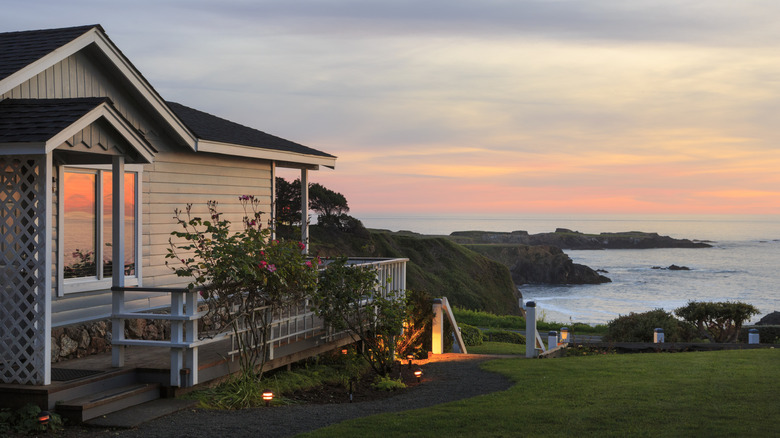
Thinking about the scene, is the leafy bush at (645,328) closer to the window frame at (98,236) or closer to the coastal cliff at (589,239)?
the window frame at (98,236)

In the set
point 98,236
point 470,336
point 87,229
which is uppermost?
point 87,229

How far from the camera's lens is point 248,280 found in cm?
874

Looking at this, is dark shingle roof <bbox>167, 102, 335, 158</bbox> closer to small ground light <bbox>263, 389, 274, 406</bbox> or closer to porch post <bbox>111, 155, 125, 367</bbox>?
porch post <bbox>111, 155, 125, 367</bbox>

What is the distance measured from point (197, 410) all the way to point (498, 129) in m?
26.1

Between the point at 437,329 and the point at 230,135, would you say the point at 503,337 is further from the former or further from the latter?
the point at 230,135

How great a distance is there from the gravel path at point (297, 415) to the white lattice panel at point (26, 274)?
1302mm

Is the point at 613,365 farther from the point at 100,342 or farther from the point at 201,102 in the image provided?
the point at 201,102

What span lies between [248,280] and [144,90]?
388cm

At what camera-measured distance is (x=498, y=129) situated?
32500 mm

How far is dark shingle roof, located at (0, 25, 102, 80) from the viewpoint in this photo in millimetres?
8445

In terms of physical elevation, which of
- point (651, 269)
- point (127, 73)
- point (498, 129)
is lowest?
point (651, 269)

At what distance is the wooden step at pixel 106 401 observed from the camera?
24.0 feet

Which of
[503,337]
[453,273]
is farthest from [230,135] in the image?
[453,273]

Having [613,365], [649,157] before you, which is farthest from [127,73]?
[649,157]
